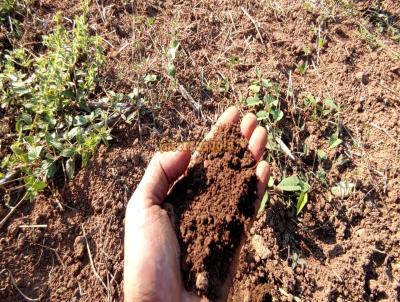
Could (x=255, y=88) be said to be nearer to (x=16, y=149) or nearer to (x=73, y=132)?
(x=73, y=132)

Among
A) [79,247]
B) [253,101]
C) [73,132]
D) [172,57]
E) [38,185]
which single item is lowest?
[79,247]

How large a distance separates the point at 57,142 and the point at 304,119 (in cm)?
145

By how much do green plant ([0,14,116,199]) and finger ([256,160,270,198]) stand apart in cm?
85

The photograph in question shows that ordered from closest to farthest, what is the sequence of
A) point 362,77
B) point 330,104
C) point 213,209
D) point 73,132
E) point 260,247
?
point 213,209 < point 260,247 < point 73,132 < point 330,104 < point 362,77

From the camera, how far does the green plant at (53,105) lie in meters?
2.20

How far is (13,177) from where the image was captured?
222 cm

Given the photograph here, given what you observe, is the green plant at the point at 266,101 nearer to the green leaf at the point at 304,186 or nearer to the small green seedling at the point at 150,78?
the green leaf at the point at 304,186

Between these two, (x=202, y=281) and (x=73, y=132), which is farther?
(x=73, y=132)

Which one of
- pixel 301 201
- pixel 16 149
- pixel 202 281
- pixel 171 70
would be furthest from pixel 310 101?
pixel 16 149

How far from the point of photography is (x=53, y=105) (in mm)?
2342

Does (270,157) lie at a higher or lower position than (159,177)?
lower

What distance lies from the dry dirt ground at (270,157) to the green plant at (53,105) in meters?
0.11

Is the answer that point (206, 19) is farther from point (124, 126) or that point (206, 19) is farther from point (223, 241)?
point (223, 241)

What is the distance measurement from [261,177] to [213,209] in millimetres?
324
